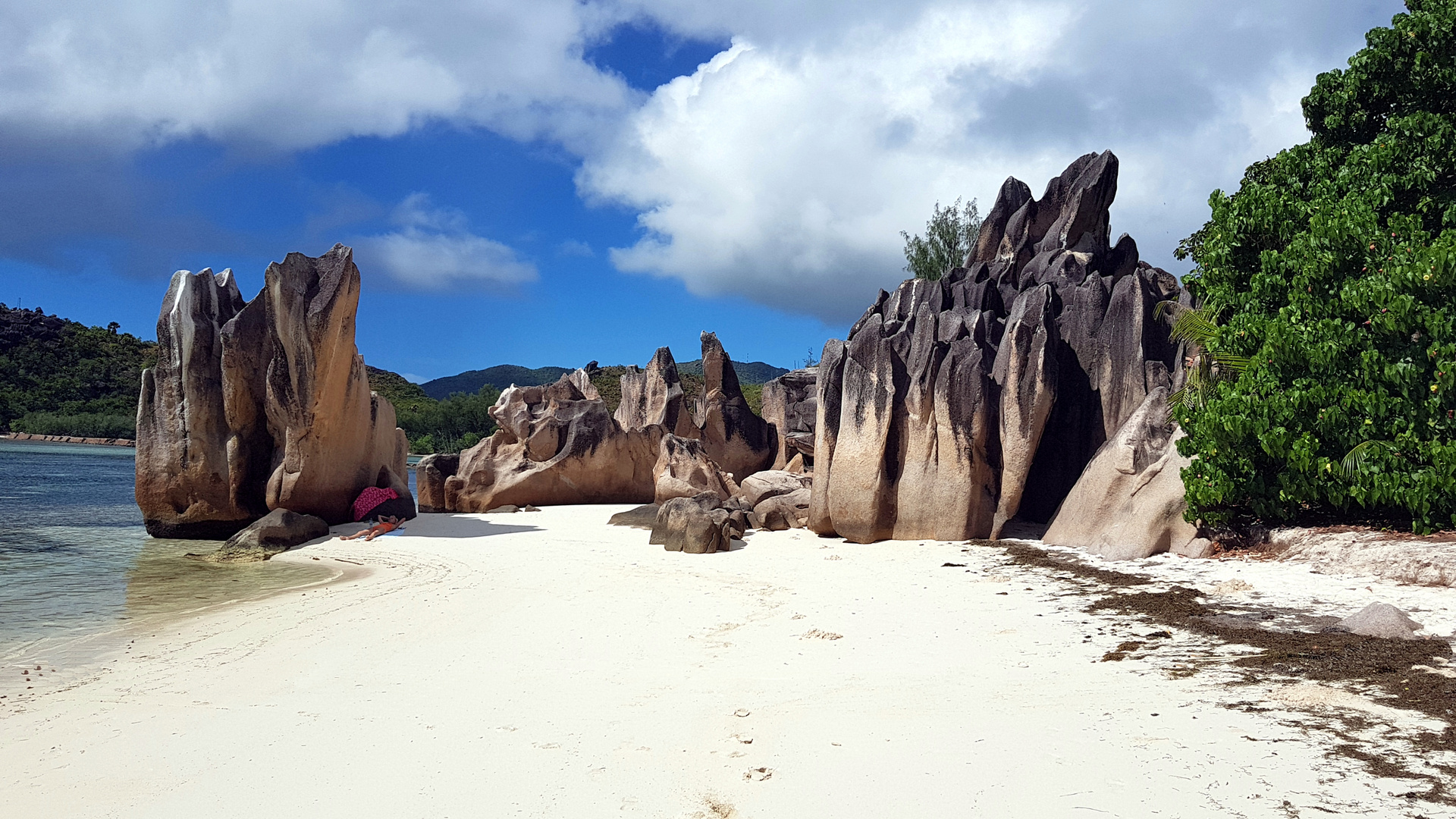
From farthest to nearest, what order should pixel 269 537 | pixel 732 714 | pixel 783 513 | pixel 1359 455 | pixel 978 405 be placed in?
1. pixel 783 513
2. pixel 269 537
3. pixel 978 405
4. pixel 1359 455
5. pixel 732 714

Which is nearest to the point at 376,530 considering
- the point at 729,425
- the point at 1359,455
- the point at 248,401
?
the point at 248,401

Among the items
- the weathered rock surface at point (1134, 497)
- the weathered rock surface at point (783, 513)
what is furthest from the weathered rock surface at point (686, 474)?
the weathered rock surface at point (1134, 497)

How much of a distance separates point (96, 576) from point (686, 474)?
1060 cm

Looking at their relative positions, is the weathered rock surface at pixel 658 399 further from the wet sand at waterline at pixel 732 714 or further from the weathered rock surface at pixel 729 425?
the wet sand at waterline at pixel 732 714

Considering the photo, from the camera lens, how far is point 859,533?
41.2ft

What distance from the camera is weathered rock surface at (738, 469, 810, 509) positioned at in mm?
16141

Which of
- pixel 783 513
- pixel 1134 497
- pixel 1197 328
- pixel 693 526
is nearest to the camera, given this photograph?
pixel 1134 497

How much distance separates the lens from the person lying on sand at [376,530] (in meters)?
14.6

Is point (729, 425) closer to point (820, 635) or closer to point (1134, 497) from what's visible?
point (1134, 497)

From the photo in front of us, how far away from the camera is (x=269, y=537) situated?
13.7 m

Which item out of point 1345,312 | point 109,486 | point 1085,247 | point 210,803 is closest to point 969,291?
point 1085,247

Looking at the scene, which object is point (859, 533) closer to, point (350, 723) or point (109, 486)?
point (350, 723)

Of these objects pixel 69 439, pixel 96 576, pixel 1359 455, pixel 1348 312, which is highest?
pixel 1348 312

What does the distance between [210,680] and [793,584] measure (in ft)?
17.5
